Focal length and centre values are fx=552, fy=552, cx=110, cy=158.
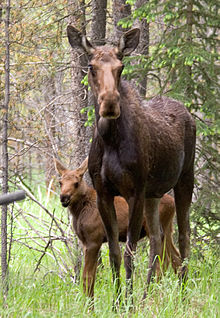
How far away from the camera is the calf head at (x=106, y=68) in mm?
5836

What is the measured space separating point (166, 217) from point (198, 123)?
1.61m

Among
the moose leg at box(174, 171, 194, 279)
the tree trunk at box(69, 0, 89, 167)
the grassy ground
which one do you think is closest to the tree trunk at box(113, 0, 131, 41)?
the tree trunk at box(69, 0, 89, 167)

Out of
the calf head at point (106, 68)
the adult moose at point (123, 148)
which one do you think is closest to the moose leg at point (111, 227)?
the adult moose at point (123, 148)

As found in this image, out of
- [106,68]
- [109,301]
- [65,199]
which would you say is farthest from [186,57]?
[109,301]

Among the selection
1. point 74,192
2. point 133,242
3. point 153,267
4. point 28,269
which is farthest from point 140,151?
point 28,269

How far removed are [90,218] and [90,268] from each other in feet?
2.75

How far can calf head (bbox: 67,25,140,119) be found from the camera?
5836 millimetres

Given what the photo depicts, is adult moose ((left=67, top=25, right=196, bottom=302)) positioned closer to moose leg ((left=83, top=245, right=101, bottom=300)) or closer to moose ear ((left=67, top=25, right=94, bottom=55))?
moose ear ((left=67, top=25, right=94, bottom=55))

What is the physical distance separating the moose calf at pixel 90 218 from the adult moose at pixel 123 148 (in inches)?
41.8

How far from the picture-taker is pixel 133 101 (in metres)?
6.99

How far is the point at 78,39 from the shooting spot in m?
6.74

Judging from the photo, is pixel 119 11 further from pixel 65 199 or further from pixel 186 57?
pixel 65 199

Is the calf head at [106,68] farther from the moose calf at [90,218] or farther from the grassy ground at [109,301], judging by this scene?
the moose calf at [90,218]

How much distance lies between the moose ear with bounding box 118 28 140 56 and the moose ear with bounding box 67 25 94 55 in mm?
365
